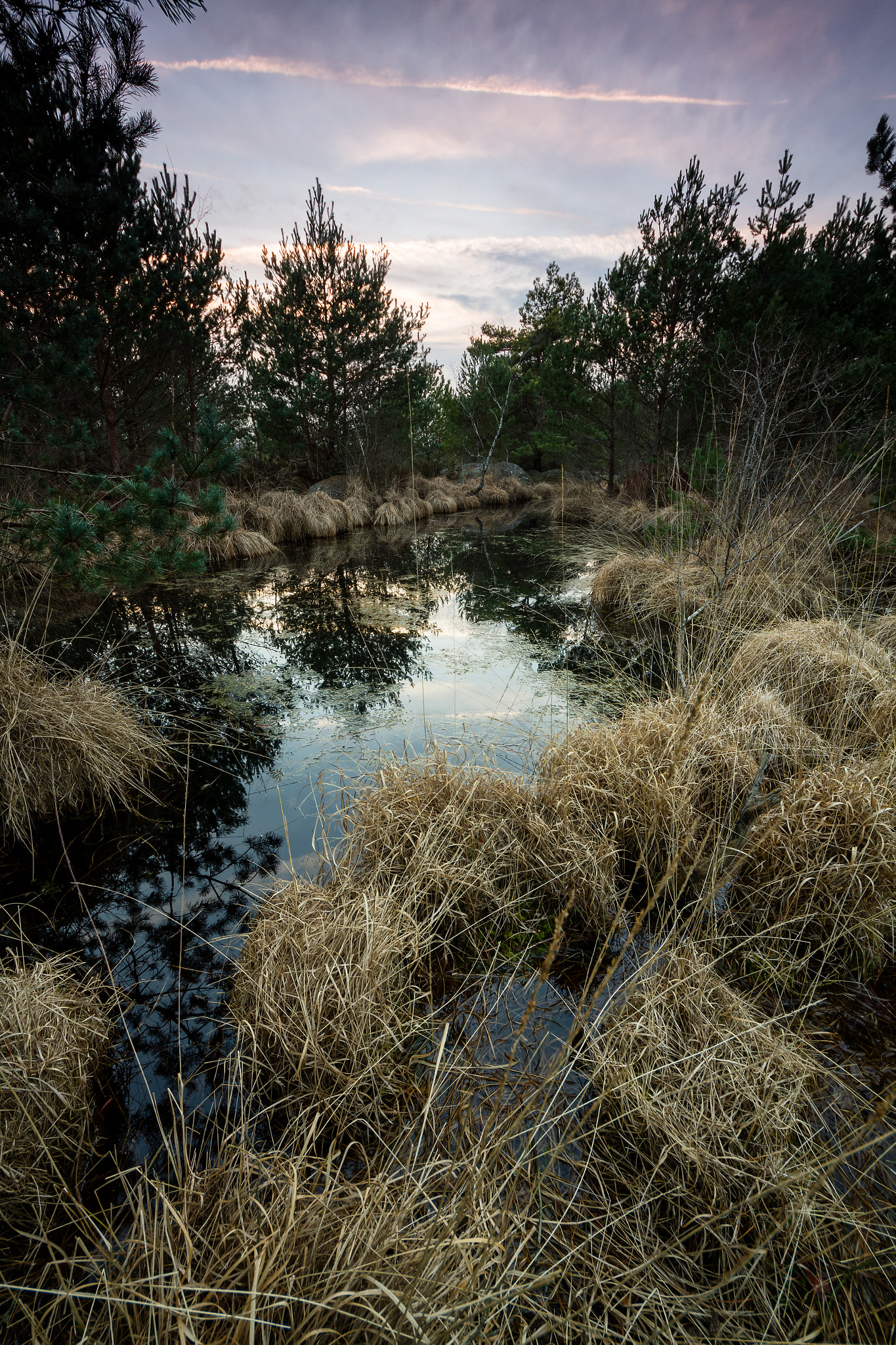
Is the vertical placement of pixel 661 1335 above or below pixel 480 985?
above

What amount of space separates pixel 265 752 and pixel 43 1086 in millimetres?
2086

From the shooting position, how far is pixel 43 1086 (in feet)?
4.06

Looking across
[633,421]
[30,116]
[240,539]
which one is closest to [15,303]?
[30,116]

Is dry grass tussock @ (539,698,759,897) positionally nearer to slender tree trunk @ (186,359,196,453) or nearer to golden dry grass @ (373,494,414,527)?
slender tree trunk @ (186,359,196,453)

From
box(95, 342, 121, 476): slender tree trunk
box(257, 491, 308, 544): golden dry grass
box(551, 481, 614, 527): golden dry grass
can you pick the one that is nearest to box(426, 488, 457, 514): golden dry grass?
box(551, 481, 614, 527): golden dry grass

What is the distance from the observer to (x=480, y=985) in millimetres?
1784

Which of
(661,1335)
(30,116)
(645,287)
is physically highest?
(645,287)

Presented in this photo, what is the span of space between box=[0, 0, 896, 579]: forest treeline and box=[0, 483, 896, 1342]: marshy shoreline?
6.12 feet

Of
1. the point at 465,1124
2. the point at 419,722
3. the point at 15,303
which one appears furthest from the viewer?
the point at 419,722

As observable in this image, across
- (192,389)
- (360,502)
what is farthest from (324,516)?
(192,389)

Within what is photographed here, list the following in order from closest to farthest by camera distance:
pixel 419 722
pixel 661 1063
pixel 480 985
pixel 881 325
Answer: pixel 661 1063
pixel 480 985
pixel 419 722
pixel 881 325

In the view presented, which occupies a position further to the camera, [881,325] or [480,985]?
[881,325]

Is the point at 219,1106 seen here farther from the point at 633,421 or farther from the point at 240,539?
the point at 633,421

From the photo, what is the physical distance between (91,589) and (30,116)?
238cm
